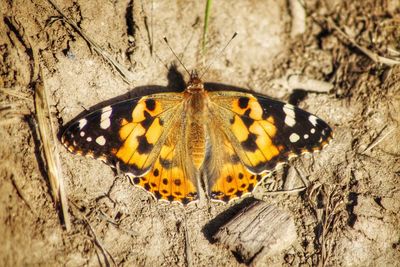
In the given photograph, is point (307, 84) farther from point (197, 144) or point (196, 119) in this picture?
point (197, 144)

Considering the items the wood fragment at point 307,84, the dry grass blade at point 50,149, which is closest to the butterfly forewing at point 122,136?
the dry grass blade at point 50,149

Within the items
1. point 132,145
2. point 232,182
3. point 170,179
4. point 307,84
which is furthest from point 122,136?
point 307,84

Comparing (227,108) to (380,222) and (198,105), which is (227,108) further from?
(380,222)

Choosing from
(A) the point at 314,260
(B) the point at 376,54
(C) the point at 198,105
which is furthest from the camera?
(B) the point at 376,54

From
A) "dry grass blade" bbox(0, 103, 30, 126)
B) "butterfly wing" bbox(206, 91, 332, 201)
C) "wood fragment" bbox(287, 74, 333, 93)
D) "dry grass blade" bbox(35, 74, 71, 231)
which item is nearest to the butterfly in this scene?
"butterfly wing" bbox(206, 91, 332, 201)

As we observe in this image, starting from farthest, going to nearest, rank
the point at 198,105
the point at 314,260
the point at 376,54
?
the point at 376,54 → the point at 198,105 → the point at 314,260

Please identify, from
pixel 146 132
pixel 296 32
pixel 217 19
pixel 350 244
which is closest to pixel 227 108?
pixel 146 132

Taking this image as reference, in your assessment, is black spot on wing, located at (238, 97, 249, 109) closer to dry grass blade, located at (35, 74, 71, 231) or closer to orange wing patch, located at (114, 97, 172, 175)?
orange wing patch, located at (114, 97, 172, 175)

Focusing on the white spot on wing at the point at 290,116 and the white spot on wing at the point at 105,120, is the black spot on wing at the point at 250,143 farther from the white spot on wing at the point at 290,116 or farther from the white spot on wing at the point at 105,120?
the white spot on wing at the point at 105,120
